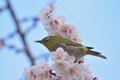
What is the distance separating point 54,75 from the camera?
7.77 feet

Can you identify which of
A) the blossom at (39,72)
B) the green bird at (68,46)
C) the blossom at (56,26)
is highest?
the blossom at (56,26)

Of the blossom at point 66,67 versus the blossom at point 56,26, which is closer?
the blossom at point 66,67

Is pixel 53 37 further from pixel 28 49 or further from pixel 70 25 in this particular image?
pixel 28 49

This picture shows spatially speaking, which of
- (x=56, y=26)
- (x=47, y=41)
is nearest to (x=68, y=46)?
(x=47, y=41)

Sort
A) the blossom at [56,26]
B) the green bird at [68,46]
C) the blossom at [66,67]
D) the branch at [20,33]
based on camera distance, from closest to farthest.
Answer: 1. the blossom at [66,67]
2. the green bird at [68,46]
3. the blossom at [56,26]
4. the branch at [20,33]

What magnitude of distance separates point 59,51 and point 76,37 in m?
0.59

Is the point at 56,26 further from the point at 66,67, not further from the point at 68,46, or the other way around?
the point at 66,67

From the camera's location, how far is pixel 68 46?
8.61ft

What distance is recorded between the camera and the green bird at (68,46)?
2621 mm

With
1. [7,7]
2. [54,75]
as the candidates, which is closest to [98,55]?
[54,75]

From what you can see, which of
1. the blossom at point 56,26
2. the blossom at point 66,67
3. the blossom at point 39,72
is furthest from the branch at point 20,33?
the blossom at point 66,67

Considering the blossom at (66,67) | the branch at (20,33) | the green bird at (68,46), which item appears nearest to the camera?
the blossom at (66,67)

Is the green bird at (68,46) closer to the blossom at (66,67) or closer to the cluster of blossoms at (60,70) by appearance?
the cluster of blossoms at (60,70)

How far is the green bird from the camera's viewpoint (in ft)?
8.60
